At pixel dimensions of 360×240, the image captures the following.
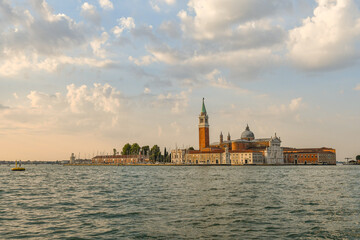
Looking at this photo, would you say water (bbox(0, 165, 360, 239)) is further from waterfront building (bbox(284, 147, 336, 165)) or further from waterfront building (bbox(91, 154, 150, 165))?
waterfront building (bbox(91, 154, 150, 165))

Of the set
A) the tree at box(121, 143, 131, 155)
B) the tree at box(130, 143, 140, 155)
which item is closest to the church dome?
the tree at box(130, 143, 140, 155)

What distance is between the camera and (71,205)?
21406 millimetres

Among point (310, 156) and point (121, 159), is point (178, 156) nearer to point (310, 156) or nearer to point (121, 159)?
point (121, 159)

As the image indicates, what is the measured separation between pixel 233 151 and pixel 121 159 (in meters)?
58.8

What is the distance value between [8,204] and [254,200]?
584 inches

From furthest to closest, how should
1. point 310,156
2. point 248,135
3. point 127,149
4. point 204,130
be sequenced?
1. point 127,149
2. point 248,135
3. point 204,130
4. point 310,156

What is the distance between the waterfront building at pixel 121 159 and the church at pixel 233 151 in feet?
50.2

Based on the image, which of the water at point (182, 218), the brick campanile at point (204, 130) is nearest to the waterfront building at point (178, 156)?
the brick campanile at point (204, 130)

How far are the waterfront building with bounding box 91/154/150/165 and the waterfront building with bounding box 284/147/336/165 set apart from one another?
61.5 meters

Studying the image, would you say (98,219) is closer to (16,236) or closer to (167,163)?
(16,236)

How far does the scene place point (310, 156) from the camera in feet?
500

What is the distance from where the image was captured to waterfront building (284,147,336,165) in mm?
A: 151750

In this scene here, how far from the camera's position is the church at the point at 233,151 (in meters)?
146

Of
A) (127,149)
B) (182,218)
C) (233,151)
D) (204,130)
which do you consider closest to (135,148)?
(127,149)
